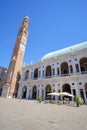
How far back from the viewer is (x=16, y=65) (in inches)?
1388

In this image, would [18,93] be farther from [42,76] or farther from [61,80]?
[61,80]

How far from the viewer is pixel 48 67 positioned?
103 ft

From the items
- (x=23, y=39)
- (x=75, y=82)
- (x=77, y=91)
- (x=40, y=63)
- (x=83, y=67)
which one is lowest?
(x=77, y=91)

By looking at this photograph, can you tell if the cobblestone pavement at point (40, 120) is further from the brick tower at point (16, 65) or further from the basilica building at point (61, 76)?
the brick tower at point (16, 65)

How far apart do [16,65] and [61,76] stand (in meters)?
17.6

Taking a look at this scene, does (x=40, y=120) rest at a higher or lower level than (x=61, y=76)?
lower

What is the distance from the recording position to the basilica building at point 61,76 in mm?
22156

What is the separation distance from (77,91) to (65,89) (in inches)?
184

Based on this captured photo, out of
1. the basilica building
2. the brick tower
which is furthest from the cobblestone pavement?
the brick tower

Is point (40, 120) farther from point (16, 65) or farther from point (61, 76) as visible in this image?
point (16, 65)

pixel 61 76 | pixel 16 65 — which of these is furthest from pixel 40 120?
pixel 16 65

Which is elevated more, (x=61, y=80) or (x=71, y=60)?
(x=71, y=60)

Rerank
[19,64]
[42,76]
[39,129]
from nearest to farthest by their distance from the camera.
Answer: [39,129] → [42,76] → [19,64]

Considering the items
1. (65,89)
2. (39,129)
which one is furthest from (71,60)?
(39,129)
